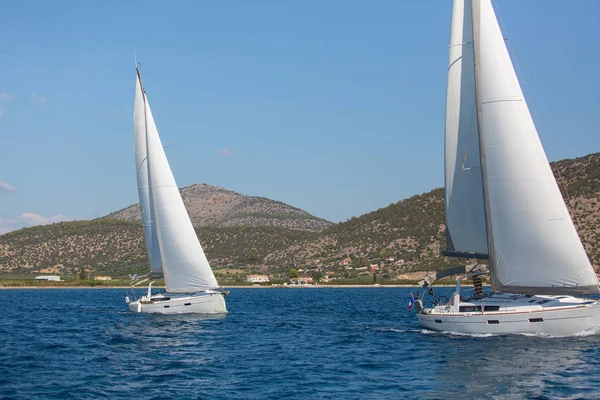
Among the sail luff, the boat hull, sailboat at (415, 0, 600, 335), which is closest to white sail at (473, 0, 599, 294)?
sailboat at (415, 0, 600, 335)

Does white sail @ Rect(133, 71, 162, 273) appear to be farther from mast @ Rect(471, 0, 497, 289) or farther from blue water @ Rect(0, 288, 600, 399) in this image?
mast @ Rect(471, 0, 497, 289)

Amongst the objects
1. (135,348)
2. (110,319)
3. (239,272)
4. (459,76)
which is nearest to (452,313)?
(459,76)

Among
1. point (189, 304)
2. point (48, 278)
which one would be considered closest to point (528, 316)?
point (189, 304)

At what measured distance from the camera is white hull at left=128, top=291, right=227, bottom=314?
52500 millimetres

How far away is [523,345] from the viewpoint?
32188 millimetres

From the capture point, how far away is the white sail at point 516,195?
34500 millimetres

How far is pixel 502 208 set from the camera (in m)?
36.0

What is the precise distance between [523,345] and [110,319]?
100 ft

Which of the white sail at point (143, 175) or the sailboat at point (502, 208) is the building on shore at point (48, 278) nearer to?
the white sail at point (143, 175)

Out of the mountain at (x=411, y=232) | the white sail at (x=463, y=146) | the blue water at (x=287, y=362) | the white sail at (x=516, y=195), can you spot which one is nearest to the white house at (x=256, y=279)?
the mountain at (x=411, y=232)

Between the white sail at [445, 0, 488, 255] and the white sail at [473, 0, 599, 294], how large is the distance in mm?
1129

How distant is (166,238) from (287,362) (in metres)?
25.0

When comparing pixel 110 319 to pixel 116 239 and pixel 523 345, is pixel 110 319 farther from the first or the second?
pixel 116 239

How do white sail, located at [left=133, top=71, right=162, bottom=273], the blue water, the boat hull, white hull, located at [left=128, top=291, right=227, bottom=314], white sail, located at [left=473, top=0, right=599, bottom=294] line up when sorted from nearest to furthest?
the blue water, the boat hull, white sail, located at [left=473, top=0, right=599, bottom=294], white hull, located at [left=128, top=291, right=227, bottom=314], white sail, located at [left=133, top=71, right=162, bottom=273]
